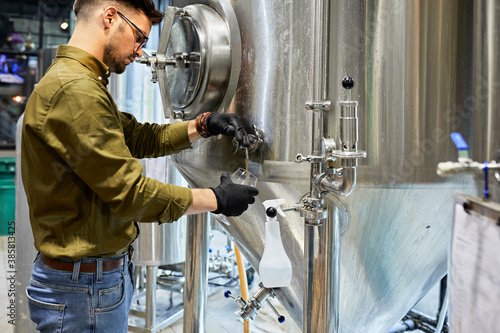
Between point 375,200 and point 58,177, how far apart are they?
743mm

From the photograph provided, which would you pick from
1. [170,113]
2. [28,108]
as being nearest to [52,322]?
[28,108]

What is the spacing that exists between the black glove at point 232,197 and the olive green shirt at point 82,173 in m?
0.07

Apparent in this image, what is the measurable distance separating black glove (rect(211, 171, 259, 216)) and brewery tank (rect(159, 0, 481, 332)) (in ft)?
0.27

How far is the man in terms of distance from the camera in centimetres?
111

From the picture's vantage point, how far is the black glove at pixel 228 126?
4.00ft

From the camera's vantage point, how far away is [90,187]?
115cm

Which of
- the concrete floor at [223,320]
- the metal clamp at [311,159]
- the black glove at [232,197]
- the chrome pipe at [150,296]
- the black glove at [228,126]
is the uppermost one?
the black glove at [228,126]

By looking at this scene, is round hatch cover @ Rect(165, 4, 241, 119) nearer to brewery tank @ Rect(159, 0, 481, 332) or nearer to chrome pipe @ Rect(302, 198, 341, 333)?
brewery tank @ Rect(159, 0, 481, 332)

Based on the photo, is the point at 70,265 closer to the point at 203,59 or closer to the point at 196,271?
the point at 203,59

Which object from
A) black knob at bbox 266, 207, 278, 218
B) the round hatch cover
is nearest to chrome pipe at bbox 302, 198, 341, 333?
black knob at bbox 266, 207, 278, 218

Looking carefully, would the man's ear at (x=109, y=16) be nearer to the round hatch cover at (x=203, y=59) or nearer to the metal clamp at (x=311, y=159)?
the round hatch cover at (x=203, y=59)

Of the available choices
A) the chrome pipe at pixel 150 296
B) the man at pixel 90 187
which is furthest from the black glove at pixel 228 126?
the chrome pipe at pixel 150 296

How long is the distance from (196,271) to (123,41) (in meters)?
0.95

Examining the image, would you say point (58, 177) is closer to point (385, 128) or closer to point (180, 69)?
point (180, 69)
